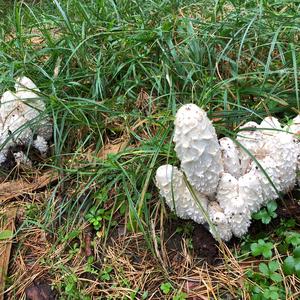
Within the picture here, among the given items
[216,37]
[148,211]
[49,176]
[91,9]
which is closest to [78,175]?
[49,176]

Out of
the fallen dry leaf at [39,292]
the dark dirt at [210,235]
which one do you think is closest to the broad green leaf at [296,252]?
the dark dirt at [210,235]

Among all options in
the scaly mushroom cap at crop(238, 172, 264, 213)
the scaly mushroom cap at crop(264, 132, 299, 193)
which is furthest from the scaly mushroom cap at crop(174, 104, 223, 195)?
the scaly mushroom cap at crop(264, 132, 299, 193)

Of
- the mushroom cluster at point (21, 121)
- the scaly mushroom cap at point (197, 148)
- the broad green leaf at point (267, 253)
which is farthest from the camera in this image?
the mushroom cluster at point (21, 121)

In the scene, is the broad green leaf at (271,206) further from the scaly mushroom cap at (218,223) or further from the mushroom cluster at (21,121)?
the mushroom cluster at (21,121)

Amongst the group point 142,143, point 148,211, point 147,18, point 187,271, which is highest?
point 147,18

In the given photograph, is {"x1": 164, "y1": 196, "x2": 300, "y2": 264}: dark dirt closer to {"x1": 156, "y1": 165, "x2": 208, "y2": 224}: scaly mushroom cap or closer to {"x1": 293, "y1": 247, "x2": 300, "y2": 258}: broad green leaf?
{"x1": 156, "y1": 165, "x2": 208, "y2": 224}: scaly mushroom cap

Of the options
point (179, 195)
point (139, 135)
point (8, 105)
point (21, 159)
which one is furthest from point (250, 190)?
point (8, 105)

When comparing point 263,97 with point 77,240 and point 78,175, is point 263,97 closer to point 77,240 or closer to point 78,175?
point 78,175
